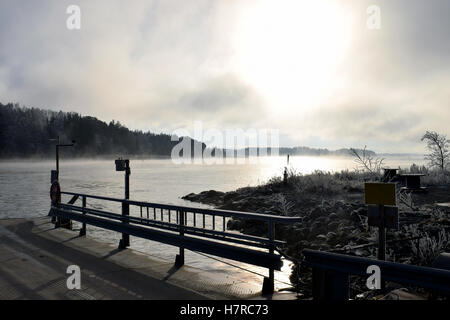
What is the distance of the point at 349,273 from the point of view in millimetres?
4691

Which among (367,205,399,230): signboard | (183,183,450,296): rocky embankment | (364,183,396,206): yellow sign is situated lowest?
(183,183,450,296): rocky embankment

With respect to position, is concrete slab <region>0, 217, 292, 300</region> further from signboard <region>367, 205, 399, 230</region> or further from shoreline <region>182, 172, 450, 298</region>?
signboard <region>367, 205, 399, 230</region>

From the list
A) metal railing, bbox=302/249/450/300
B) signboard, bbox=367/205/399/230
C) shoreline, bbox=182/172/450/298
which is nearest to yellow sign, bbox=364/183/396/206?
signboard, bbox=367/205/399/230

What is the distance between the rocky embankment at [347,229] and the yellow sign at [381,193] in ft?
6.36

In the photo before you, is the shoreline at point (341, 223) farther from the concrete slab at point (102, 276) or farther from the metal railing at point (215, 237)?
the concrete slab at point (102, 276)

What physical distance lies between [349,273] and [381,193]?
7.73 ft

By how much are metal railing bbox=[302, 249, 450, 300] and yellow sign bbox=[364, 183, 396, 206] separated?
2140 mm

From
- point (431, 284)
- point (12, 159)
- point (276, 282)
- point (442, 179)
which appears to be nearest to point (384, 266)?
point (431, 284)

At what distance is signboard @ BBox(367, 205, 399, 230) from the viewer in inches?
259

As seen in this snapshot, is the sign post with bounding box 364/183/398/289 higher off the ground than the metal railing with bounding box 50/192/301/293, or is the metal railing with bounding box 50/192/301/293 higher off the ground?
the sign post with bounding box 364/183/398/289

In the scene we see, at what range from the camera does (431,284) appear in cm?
403

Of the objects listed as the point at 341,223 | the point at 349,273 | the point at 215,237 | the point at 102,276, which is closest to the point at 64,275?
the point at 102,276
